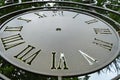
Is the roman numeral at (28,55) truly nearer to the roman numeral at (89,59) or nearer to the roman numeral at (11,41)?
the roman numeral at (11,41)

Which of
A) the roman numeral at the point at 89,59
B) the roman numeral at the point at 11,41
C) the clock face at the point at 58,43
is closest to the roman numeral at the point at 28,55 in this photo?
the clock face at the point at 58,43

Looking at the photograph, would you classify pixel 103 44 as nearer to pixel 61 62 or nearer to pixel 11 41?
pixel 61 62

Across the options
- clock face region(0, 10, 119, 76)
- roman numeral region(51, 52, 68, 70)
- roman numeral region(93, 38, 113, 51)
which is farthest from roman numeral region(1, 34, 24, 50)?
roman numeral region(93, 38, 113, 51)

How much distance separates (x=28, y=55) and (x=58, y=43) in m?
0.52

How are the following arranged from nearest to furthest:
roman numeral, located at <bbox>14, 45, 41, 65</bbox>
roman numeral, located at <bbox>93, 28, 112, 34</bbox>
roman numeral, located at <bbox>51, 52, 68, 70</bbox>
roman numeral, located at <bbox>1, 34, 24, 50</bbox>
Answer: roman numeral, located at <bbox>51, 52, 68, 70</bbox>
roman numeral, located at <bbox>14, 45, 41, 65</bbox>
roman numeral, located at <bbox>1, 34, 24, 50</bbox>
roman numeral, located at <bbox>93, 28, 112, 34</bbox>

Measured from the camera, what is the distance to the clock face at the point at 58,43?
4125 mm

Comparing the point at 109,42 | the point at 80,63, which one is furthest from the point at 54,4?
the point at 80,63

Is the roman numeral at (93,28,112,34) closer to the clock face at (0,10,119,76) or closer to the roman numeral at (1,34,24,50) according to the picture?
→ the clock face at (0,10,119,76)

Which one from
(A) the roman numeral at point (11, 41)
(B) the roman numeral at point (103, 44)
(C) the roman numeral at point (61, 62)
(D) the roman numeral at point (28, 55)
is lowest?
(C) the roman numeral at point (61, 62)

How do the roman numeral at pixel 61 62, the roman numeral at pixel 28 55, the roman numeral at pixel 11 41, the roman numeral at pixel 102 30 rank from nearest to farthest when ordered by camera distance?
the roman numeral at pixel 61 62 → the roman numeral at pixel 28 55 → the roman numeral at pixel 11 41 → the roman numeral at pixel 102 30

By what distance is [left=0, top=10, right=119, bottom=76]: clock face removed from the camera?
4125 millimetres

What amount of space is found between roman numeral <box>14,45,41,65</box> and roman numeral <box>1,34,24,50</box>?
0.21 metres

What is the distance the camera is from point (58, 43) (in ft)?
→ 15.0

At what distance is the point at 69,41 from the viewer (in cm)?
465
